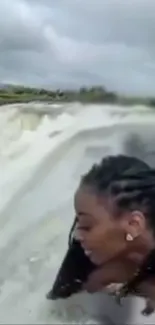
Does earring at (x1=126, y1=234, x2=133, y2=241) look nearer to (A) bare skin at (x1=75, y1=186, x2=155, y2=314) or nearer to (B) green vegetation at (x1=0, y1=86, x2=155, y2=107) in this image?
(A) bare skin at (x1=75, y1=186, x2=155, y2=314)

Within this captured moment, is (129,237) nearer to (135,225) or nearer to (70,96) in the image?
(135,225)

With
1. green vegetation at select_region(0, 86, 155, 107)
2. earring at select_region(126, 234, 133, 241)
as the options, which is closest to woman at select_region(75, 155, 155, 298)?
earring at select_region(126, 234, 133, 241)

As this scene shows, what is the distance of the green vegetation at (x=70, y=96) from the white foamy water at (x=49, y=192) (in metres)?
0.02

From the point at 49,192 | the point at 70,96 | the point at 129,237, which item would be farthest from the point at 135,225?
the point at 70,96

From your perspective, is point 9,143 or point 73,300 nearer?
point 73,300

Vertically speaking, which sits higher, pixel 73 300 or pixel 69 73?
pixel 69 73

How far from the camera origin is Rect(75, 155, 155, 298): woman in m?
1.50

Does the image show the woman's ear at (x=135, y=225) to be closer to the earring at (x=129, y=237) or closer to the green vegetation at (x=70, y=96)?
the earring at (x=129, y=237)

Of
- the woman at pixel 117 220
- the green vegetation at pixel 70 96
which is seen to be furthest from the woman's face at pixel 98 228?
the green vegetation at pixel 70 96

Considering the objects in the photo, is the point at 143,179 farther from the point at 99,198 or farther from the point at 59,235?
the point at 59,235

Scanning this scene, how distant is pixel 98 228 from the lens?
4.98ft

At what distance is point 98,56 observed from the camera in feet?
5.31

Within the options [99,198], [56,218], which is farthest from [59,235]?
[99,198]

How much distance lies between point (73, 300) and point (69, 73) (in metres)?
0.70
